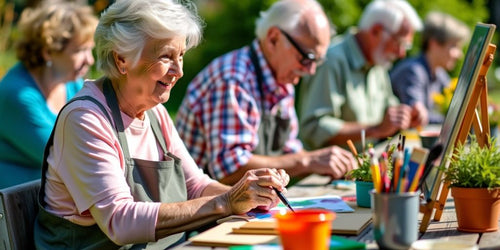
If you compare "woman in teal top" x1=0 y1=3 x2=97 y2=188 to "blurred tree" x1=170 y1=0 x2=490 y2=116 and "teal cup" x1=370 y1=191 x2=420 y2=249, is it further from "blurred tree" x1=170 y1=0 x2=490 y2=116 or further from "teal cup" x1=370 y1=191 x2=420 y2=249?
"blurred tree" x1=170 y1=0 x2=490 y2=116

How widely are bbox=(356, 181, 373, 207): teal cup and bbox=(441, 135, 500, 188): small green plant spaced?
459mm

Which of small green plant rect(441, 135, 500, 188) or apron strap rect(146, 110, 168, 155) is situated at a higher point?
apron strap rect(146, 110, 168, 155)

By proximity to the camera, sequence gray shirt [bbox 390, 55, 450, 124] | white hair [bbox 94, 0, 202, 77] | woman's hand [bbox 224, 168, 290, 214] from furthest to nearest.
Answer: gray shirt [bbox 390, 55, 450, 124] < white hair [bbox 94, 0, 202, 77] < woman's hand [bbox 224, 168, 290, 214]

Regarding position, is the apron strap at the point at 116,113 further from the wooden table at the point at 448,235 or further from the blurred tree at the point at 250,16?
the blurred tree at the point at 250,16

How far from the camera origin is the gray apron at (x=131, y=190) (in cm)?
248

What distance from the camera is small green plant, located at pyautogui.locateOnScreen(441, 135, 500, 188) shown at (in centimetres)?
222

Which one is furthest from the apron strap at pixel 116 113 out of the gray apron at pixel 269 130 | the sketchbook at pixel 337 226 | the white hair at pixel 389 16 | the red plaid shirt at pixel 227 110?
the white hair at pixel 389 16

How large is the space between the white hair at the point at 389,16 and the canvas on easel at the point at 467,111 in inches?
113

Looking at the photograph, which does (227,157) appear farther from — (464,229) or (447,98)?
(447,98)

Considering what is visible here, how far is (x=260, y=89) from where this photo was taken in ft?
12.7

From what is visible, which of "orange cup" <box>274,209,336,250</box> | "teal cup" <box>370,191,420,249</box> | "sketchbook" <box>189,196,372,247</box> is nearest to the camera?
"orange cup" <box>274,209,336,250</box>

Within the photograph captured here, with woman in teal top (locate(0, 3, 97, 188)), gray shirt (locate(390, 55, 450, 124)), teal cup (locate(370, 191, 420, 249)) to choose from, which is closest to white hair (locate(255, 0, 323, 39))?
woman in teal top (locate(0, 3, 97, 188))

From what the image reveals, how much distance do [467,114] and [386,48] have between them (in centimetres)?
302

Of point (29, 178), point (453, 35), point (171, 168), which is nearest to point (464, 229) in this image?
point (171, 168)
